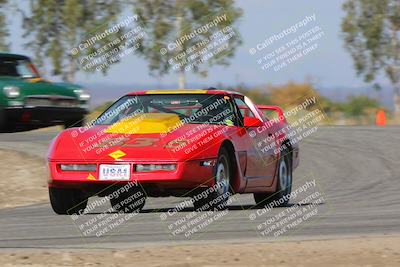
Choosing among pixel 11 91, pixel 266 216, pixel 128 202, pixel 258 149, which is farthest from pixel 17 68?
pixel 266 216

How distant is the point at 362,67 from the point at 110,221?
5071 centimetres

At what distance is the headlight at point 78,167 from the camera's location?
9983 mm

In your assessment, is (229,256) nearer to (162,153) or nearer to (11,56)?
(162,153)

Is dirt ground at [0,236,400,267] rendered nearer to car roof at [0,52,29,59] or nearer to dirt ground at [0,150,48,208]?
dirt ground at [0,150,48,208]

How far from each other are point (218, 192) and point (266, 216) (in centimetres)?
55

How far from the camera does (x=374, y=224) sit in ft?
30.7

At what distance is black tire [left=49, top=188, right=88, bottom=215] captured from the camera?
10.4 metres

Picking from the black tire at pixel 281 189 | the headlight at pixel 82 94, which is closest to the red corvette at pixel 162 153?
the black tire at pixel 281 189

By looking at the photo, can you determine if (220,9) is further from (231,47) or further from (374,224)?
(374,224)

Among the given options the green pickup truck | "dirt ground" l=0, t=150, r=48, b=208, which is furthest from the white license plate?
the green pickup truck

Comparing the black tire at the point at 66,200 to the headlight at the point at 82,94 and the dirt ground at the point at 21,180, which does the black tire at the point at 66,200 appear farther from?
the headlight at the point at 82,94

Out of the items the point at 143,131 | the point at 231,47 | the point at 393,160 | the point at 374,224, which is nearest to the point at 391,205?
the point at 374,224

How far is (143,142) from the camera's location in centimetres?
1005

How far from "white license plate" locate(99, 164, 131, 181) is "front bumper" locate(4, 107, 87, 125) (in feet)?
27.3
